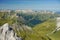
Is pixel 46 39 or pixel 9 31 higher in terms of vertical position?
pixel 9 31

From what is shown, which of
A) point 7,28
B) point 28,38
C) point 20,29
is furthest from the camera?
point 20,29

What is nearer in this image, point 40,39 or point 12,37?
point 12,37

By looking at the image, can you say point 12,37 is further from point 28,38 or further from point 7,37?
point 28,38

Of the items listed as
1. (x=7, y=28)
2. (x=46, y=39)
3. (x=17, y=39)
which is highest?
(x=7, y=28)

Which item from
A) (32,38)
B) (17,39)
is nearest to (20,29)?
(32,38)

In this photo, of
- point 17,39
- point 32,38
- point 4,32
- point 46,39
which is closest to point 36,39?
point 32,38

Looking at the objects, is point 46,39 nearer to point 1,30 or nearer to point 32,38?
point 32,38

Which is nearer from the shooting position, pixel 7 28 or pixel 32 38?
pixel 7 28

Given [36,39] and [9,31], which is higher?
[9,31]

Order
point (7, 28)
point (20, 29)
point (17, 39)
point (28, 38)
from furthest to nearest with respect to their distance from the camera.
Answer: point (20, 29) → point (28, 38) → point (17, 39) → point (7, 28)
